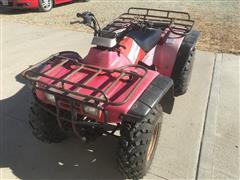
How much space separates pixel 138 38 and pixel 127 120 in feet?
4.58

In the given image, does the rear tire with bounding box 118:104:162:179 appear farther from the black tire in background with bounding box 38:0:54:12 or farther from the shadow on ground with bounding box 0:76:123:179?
the black tire in background with bounding box 38:0:54:12

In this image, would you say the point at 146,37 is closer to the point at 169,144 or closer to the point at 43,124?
the point at 169,144

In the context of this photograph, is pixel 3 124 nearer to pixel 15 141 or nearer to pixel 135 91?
pixel 15 141

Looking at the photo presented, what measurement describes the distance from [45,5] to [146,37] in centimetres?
665

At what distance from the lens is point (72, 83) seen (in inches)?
94.6

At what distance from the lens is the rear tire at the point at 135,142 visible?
254cm

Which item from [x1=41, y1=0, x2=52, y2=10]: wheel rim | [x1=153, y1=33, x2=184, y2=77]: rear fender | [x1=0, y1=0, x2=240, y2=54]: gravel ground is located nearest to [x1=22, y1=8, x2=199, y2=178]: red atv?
[x1=153, y1=33, x2=184, y2=77]: rear fender

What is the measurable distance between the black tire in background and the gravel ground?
17 centimetres

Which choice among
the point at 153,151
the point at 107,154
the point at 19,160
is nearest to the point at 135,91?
the point at 153,151

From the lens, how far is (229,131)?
12.0ft

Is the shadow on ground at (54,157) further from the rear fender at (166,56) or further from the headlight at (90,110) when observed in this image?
the rear fender at (166,56)

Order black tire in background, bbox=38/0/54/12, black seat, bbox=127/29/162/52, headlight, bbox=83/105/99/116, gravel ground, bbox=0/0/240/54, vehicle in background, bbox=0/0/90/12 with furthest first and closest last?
black tire in background, bbox=38/0/54/12 < vehicle in background, bbox=0/0/90/12 < gravel ground, bbox=0/0/240/54 < black seat, bbox=127/29/162/52 < headlight, bbox=83/105/99/116

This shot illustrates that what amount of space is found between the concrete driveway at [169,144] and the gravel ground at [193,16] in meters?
1.82

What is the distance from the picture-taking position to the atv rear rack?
92.6 inches
